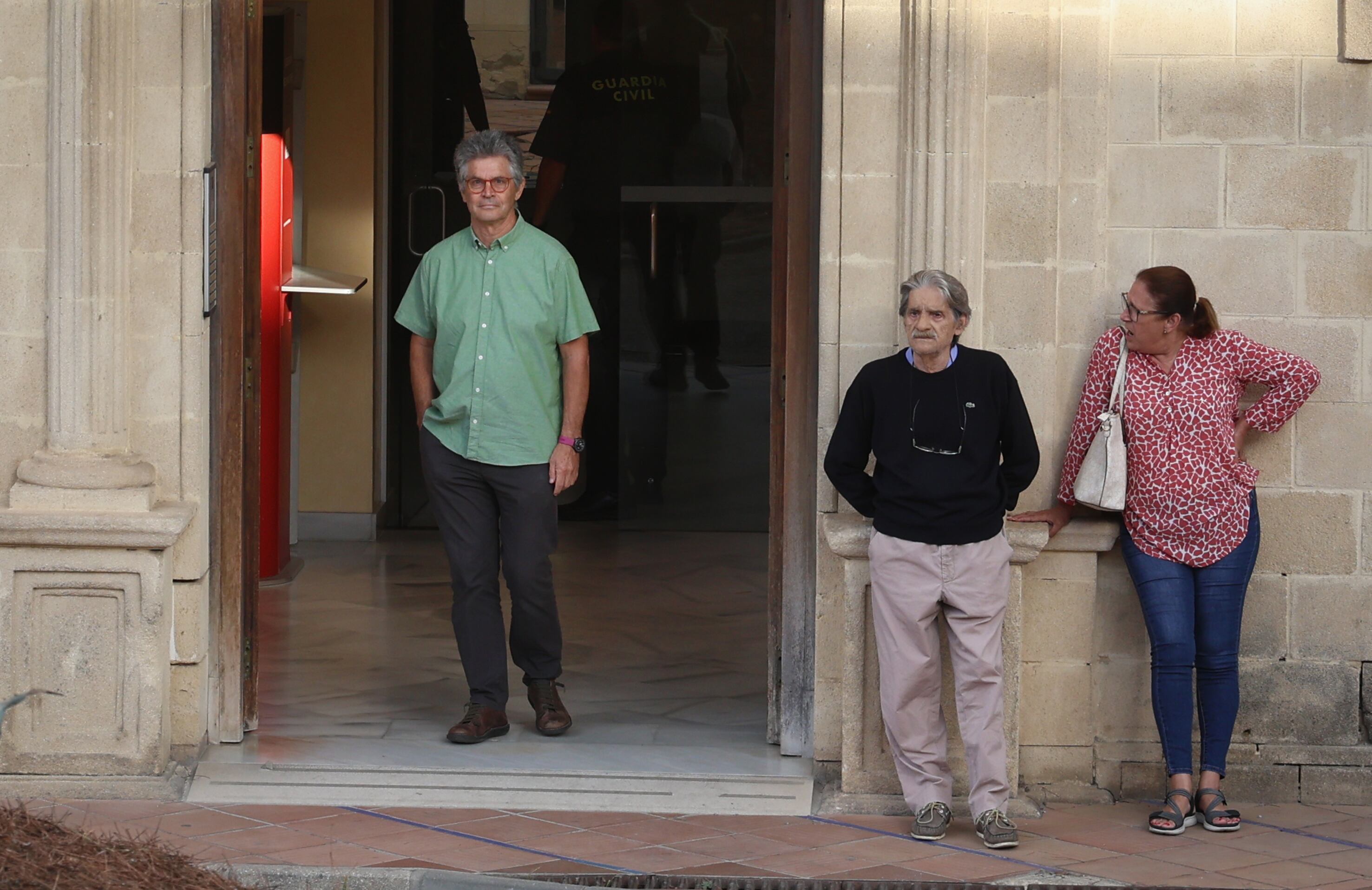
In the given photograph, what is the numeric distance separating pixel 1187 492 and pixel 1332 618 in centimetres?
72

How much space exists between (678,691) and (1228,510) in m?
2.34

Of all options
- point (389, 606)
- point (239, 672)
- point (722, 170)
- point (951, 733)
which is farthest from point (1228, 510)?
point (722, 170)

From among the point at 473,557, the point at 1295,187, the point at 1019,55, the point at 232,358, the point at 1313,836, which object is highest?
the point at 1019,55

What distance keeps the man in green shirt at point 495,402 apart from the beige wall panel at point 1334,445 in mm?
2226

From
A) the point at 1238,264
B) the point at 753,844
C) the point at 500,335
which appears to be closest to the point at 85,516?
the point at 500,335

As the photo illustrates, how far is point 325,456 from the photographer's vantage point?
33.9 ft

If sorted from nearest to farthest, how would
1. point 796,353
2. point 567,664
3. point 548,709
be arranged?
point 796,353 < point 548,709 < point 567,664

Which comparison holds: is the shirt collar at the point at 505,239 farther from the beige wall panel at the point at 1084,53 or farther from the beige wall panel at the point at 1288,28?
the beige wall panel at the point at 1288,28

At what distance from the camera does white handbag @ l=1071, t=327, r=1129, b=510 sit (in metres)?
5.44

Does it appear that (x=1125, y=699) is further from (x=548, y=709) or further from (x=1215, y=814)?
(x=548, y=709)

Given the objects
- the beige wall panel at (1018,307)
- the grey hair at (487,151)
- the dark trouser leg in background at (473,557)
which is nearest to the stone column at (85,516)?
the dark trouser leg in background at (473,557)

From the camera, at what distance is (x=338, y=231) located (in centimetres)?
1025

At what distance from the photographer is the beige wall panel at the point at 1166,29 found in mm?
5656

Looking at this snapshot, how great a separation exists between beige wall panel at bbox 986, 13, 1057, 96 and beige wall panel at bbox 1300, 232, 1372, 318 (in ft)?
3.07
